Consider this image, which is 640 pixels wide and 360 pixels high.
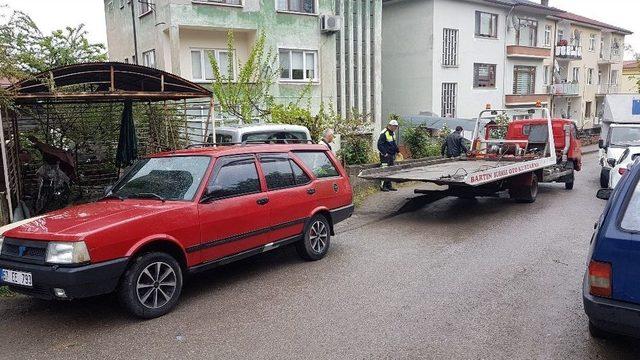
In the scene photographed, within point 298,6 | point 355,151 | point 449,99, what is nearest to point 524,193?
point 355,151

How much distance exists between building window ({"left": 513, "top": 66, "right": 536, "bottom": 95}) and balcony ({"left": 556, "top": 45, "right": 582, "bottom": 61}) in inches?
179

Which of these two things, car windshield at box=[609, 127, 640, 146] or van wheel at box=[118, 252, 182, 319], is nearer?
van wheel at box=[118, 252, 182, 319]

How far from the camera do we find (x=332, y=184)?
23.7 ft

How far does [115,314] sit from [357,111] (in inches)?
682

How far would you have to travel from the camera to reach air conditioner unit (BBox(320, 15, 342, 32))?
63.1 feet

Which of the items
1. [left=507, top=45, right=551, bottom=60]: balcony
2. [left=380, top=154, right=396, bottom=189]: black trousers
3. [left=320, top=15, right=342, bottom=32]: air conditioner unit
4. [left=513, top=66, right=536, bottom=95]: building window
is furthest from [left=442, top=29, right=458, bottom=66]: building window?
[left=380, top=154, right=396, bottom=189]: black trousers

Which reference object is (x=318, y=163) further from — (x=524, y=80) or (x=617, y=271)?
(x=524, y=80)

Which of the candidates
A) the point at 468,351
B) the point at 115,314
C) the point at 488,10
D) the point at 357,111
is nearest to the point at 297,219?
the point at 115,314

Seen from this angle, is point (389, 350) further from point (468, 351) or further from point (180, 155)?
point (180, 155)

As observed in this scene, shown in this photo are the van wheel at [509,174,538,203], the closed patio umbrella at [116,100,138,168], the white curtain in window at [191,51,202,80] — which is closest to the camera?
the closed patio umbrella at [116,100,138,168]

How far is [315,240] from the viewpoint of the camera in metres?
6.89

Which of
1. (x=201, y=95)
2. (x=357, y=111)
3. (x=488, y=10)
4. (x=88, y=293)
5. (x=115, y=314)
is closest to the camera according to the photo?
(x=88, y=293)

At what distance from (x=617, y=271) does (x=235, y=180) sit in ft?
13.0

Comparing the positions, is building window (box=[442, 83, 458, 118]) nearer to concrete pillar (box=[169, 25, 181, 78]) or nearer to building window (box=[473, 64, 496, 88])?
building window (box=[473, 64, 496, 88])
